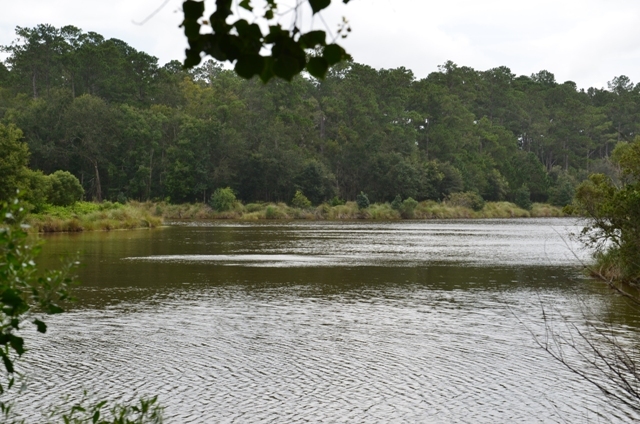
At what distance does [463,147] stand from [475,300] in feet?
259

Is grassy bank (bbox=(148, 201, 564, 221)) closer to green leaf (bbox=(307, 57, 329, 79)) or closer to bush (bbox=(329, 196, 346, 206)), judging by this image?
bush (bbox=(329, 196, 346, 206))

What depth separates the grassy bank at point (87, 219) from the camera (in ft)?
131

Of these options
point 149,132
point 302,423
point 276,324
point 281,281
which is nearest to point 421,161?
point 149,132

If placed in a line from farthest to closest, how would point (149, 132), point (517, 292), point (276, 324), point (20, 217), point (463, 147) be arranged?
point (463, 147) < point (149, 132) < point (517, 292) < point (276, 324) < point (20, 217)

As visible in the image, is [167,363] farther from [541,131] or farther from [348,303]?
[541,131]

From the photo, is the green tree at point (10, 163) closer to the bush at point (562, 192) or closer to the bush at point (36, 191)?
the bush at point (36, 191)

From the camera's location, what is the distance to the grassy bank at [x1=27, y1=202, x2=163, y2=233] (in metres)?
39.9

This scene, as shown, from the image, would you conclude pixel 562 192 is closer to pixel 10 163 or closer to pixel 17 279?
pixel 10 163

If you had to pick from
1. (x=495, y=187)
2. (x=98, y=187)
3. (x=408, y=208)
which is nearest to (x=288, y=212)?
(x=408, y=208)

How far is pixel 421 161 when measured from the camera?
275 ft

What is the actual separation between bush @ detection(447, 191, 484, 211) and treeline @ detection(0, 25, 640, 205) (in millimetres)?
1612

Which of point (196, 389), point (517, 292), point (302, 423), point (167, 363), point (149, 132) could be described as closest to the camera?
point (302, 423)

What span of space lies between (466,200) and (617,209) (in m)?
58.4

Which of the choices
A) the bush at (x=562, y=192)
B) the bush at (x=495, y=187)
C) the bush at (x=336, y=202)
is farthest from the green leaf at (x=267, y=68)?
the bush at (x=495, y=187)
